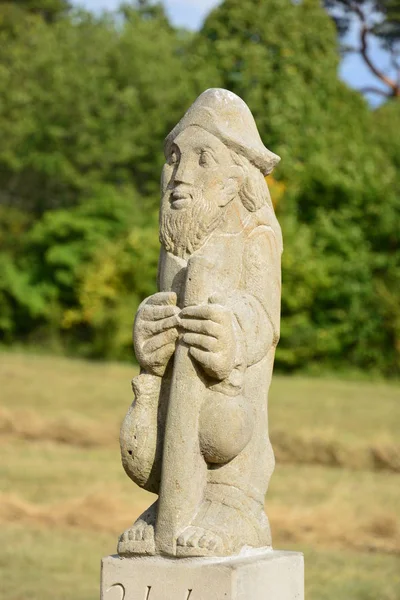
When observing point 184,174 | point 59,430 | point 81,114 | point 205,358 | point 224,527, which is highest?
point 81,114

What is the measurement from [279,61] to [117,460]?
18.0m

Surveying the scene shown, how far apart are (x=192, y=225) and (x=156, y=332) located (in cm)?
59

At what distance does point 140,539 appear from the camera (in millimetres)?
5746

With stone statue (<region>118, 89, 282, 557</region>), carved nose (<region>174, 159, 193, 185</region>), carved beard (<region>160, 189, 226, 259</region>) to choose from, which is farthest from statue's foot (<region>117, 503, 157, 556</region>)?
carved nose (<region>174, 159, 193, 185</region>)

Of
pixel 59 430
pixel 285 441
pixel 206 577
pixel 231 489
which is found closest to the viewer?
pixel 206 577

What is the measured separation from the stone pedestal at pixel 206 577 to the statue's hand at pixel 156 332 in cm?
99

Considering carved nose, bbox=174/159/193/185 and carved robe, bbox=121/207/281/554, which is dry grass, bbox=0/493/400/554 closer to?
carved robe, bbox=121/207/281/554

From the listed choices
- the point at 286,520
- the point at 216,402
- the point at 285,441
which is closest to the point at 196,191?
the point at 216,402

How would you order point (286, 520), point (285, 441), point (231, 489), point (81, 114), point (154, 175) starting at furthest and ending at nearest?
point (154, 175) → point (81, 114) → point (285, 441) → point (286, 520) → point (231, 489)

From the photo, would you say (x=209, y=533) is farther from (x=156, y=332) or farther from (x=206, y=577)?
(x=156, y=332)

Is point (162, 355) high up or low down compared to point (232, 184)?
down

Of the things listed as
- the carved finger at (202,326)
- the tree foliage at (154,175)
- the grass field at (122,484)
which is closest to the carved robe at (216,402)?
the carved finger at (202,326)

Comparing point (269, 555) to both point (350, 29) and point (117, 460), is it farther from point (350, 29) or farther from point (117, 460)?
point (350, 29)

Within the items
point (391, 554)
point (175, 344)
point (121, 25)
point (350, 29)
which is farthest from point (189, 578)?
point (121, 25)
